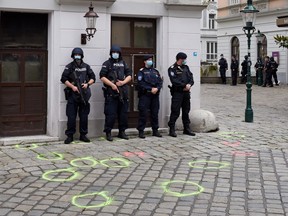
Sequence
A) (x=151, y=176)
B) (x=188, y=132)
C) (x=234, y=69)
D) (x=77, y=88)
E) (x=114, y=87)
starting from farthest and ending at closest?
(x=234, y=69) → (x=188, y=132) → (x=114, y=87) → (x=77, y=88) → (x=151, y=176)

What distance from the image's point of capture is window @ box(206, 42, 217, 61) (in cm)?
5484

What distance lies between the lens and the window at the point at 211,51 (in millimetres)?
54844

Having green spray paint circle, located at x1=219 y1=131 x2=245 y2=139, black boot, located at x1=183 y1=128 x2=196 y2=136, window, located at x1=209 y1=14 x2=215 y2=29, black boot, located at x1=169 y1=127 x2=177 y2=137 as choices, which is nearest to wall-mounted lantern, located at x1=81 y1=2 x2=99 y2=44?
black boot, located at x1=169 y1=127 x2=177 y2=137

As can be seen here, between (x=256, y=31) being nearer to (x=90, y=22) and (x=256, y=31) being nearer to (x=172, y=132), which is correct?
(x=172, y=132)

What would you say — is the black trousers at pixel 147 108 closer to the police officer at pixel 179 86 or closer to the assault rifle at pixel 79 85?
the police officer at pixel 179 86

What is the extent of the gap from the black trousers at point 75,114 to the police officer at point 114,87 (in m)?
0.43

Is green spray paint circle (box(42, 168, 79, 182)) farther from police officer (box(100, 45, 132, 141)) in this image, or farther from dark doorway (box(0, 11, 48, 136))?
dark doorway (box(0, 11, 48, 136))

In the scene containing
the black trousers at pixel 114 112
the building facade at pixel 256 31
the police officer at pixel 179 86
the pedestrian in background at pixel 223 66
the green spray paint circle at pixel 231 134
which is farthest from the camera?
the building facade at pixel 256 31

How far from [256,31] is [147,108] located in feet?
79.0

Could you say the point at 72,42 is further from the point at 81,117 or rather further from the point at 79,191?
the point at 79,191

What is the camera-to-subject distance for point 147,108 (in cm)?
1012

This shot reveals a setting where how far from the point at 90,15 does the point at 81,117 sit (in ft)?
6.83

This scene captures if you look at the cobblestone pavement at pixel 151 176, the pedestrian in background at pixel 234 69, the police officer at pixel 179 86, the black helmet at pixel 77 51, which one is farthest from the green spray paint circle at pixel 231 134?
the pedestrian in background at pixel 234 69

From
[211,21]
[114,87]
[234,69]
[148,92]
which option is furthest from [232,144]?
[211,21]
